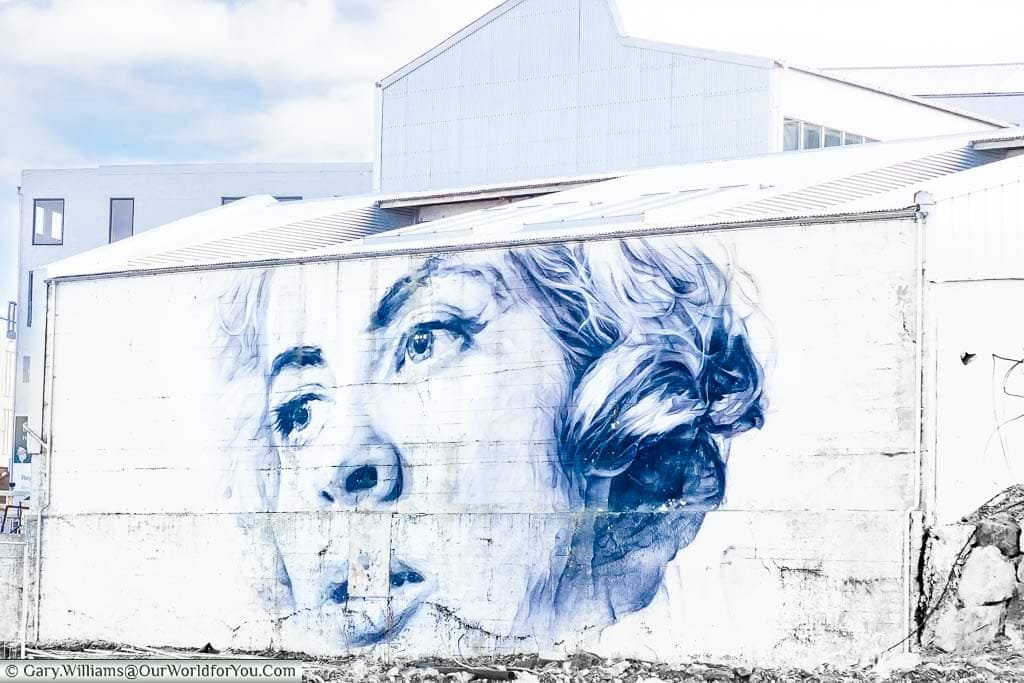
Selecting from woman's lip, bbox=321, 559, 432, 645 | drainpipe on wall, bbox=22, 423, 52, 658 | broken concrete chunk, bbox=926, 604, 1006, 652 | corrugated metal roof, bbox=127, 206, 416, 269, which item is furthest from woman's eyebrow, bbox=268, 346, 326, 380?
broken concrete chunk, bbox=926, 604, 1006, 652

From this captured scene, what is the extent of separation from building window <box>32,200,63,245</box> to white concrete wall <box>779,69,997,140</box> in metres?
26.4

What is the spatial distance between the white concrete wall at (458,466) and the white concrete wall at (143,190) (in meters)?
25.0

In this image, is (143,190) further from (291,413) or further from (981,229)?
(981,229)

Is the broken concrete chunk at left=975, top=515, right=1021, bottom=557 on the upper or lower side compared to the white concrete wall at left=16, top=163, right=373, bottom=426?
lower

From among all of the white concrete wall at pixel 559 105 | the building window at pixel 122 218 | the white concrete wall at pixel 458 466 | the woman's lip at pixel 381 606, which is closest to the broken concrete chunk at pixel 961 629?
the white concrete wall at pixel 458 466

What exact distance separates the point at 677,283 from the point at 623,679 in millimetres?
4274

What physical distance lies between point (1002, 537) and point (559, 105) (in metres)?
19.5

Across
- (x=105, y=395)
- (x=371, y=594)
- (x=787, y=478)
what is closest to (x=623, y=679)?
(x=787, y=478)

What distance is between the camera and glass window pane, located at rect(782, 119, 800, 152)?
31091 millimetres

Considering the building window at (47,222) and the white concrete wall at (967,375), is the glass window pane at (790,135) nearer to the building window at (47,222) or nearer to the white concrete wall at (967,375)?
the white concrete wall at (967,375)

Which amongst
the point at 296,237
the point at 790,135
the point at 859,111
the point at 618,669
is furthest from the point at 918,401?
the point at 859,111

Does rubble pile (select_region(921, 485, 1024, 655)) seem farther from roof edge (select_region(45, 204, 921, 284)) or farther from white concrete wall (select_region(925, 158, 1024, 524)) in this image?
roof edge (select_region(45, 204, 921, 284))

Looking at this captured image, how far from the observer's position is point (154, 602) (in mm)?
22094

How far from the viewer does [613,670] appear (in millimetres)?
17891
